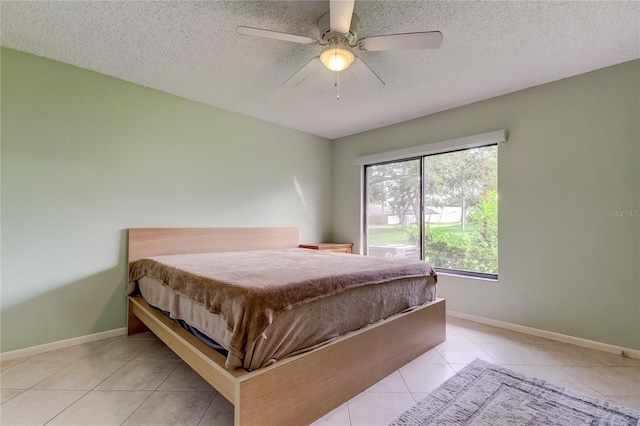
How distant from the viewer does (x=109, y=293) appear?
8.50 ft

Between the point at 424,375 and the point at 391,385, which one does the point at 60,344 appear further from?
the point at 424,375

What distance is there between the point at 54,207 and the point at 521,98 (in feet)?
14.2

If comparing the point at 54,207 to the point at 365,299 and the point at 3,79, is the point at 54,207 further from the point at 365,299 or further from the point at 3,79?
the point at 365,299

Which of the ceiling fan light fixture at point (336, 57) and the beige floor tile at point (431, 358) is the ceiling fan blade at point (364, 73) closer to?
the ceiling fan light fixture at point (336, 57)

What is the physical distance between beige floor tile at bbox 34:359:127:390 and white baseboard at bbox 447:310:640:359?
128 inches

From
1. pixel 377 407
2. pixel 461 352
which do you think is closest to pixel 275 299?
pixel 377 407

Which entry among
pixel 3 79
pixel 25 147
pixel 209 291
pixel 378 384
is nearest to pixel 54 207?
pixel 25 147

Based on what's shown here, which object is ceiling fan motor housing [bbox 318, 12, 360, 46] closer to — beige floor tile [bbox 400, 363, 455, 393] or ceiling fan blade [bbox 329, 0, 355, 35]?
ceiling fan blade [bbox 329, 0, 355, 35]

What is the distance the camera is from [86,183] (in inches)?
97.7

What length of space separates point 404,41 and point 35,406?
298cm

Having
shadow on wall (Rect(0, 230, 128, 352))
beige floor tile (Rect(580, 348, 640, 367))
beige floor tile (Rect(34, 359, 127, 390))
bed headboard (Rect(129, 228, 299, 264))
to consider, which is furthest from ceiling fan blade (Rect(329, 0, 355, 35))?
beige floor tile (Rect(580, 348, 640, 367))

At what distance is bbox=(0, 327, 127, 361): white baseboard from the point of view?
2156mm

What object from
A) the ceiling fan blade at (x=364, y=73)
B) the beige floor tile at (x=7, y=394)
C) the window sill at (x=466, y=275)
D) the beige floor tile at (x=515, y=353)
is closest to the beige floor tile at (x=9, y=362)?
the beige floor tile at (x=7, y=394)

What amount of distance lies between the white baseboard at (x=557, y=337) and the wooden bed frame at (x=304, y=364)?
0.85 m
